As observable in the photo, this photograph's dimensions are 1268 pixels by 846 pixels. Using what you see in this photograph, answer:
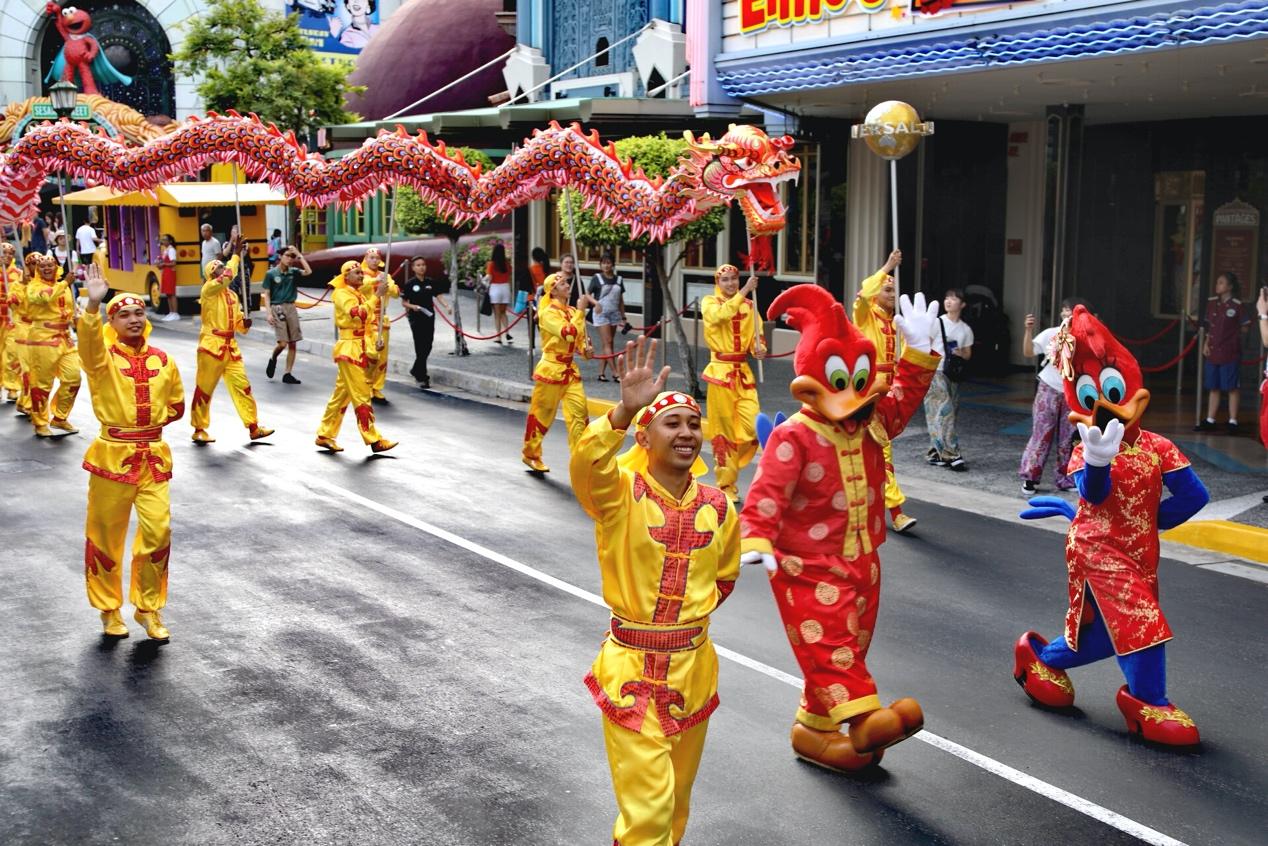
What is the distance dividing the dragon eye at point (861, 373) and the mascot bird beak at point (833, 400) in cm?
4

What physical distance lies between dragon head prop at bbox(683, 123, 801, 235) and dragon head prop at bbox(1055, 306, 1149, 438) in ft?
18.4

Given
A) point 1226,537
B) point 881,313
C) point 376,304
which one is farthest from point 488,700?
point 376,304

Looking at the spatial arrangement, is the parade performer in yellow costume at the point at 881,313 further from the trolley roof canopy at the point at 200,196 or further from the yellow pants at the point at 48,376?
the trolley roof canopy at the point at 200,196

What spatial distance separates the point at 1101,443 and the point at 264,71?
1131 inches

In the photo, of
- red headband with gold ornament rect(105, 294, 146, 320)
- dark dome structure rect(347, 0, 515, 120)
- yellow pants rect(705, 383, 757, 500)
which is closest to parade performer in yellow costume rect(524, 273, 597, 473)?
yellow pants rect(705, 383, 757, 500)

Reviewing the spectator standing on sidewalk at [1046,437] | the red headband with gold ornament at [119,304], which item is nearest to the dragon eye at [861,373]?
the red headband with gold ornament at [119,304]

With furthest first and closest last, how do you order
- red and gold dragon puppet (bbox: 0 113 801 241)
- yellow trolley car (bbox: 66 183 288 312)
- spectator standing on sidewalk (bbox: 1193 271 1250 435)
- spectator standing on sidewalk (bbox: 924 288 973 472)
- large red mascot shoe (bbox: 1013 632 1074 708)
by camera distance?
yellow trolley car (bbox: 66 183 288 312)
spectator standing on sidewalk (bbox: 1193 271 1250 435)
red and gold dragon puppet (bbox: 0 113 801 241)
spectator standing on sidewalk (bbox: 924 288 973 472)
large red mascot shoe (bbox: 1013 632 1074 708)

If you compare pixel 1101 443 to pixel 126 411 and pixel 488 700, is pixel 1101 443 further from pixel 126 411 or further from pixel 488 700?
pixel 126 411

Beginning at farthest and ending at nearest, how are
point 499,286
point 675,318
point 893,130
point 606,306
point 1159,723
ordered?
point 499,286 < point 606,306 < point 675,318 < point 893,130 < point 1159,723

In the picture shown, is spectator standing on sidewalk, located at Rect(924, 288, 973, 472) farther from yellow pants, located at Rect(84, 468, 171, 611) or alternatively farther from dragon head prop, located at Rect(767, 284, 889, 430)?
yellow pants, located at Rect(84, 468, 171, 611)

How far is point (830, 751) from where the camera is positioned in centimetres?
620

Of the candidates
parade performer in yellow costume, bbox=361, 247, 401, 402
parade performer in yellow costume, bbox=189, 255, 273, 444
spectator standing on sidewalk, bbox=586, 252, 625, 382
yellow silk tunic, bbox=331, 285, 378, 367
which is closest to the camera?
yellow silk tunic, bbox=331, 285, 378, 367

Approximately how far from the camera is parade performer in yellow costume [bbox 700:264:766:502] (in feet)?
39.4

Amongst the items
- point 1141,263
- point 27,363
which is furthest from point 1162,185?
point 27,363
